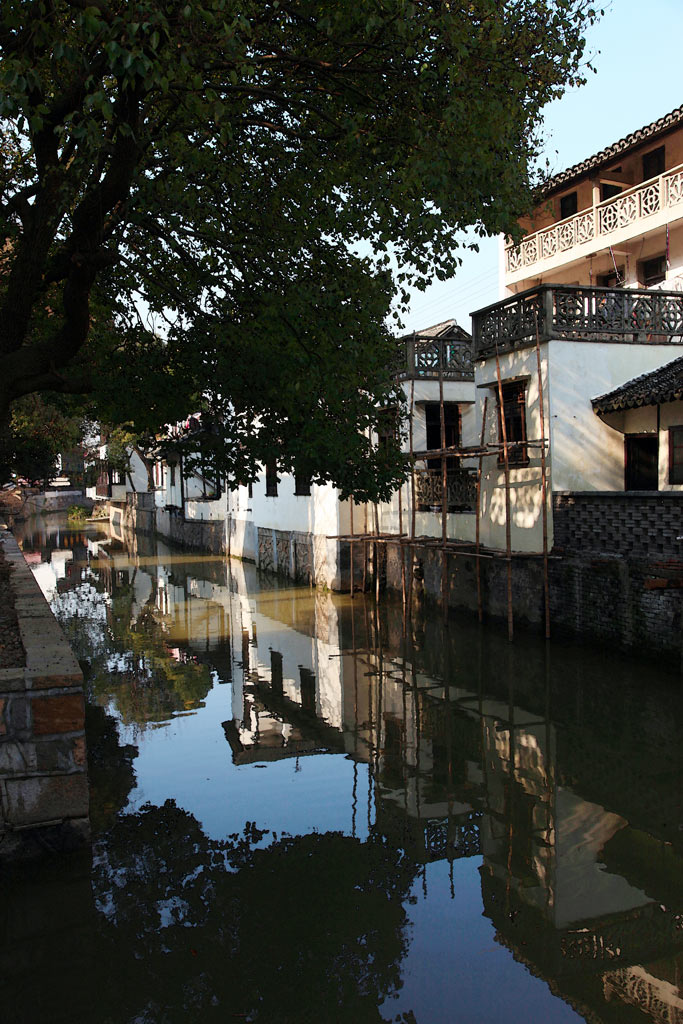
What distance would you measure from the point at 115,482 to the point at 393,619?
145 feet

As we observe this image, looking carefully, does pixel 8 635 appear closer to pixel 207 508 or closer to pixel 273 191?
pixel 273 191

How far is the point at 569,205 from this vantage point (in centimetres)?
1933

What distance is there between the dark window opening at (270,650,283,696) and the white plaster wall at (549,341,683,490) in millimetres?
5297

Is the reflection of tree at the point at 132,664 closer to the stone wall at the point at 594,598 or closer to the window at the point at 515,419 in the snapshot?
the stone wall at the point at 594,598

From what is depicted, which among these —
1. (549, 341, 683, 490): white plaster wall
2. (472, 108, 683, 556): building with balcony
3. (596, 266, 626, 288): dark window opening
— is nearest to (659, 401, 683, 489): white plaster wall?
(472, 108, 683, 556): building with balcony

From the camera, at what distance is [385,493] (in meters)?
9.37

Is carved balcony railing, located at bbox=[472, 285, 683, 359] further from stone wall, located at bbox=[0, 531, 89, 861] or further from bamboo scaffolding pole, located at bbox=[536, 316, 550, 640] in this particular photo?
stone wall, located at bbox=[0, 531, 89, 861]

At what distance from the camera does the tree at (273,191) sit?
7273mm

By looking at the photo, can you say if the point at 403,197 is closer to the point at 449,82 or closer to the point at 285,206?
the point at 449,82

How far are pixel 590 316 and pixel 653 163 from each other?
19.5 feet

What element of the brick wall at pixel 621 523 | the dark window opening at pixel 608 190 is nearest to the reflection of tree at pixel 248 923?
the brick wall at pixel 621 523

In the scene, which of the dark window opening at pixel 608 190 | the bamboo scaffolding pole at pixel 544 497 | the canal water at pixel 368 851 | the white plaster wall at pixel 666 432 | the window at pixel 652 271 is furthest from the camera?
the dark window opening at pixel 608 190

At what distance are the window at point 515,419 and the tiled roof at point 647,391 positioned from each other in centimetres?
128

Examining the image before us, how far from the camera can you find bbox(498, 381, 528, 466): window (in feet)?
45.7
